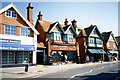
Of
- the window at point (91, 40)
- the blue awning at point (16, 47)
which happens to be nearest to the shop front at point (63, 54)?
the blue awning at point (16, 47)

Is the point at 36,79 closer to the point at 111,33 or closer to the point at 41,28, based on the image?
the point at 41,28

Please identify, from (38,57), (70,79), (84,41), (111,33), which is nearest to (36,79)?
(70,79)

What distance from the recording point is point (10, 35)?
3159cm

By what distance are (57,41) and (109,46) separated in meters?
22.4

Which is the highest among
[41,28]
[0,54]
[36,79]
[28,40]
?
[41,28]

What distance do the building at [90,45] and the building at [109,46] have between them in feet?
8.75

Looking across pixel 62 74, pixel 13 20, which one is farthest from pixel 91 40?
pixel 62 74

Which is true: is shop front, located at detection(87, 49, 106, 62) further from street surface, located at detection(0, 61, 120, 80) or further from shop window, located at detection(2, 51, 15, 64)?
street surface, located at detection(0, 61, 120, 80)

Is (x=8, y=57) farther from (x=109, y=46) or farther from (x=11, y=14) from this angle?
(x=109, y=46)

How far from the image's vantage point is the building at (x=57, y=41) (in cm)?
3934

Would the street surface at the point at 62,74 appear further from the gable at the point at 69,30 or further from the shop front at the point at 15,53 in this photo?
the gable at the point at 69,30

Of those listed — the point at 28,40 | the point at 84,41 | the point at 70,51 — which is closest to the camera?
the point at 28,40

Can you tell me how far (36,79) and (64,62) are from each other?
2307cm

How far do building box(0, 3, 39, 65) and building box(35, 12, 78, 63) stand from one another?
4498mm
